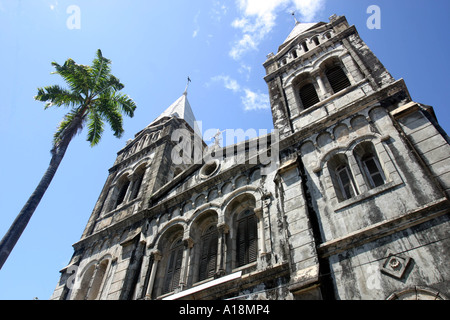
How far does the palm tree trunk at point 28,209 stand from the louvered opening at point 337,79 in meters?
12.3

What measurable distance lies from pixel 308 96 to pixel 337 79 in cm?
144

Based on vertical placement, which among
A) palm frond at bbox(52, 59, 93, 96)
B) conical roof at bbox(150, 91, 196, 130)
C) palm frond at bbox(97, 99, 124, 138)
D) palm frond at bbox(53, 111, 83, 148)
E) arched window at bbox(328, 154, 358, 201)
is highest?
conical roof at bbox(150, 91, 196, 130)

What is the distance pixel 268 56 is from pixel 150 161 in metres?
9.48

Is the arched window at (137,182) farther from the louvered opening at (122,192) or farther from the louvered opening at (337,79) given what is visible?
the louvered opening at (337,79)

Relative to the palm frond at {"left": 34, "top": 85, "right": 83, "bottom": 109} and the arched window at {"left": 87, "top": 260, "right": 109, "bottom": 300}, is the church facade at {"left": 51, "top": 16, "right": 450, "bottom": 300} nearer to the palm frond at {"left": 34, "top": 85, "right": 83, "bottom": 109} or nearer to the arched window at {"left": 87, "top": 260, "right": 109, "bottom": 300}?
the arched window at {"left": 87, "top": 260, "right": 109, "bottom": 300}

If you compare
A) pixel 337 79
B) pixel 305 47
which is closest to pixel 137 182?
pixel 305 47

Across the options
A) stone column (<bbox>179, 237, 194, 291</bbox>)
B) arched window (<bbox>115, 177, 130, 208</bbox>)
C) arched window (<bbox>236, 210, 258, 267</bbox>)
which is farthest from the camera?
arched window (<bbox>115, 177, 130, 208</bbox>)

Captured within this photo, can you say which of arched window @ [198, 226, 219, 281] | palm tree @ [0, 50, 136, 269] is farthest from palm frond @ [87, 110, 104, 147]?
arched window @ [198, 226, 219, 281]

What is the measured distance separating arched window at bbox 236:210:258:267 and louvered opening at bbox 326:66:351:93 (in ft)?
22.1

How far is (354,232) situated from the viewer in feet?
28.0

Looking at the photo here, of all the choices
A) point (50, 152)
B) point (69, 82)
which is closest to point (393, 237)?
point (50, 152)

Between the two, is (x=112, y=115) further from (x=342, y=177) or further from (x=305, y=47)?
(x=342, y=177)

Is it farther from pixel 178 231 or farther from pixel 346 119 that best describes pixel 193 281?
pixel 346 119

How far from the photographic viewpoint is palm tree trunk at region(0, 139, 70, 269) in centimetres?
1180
